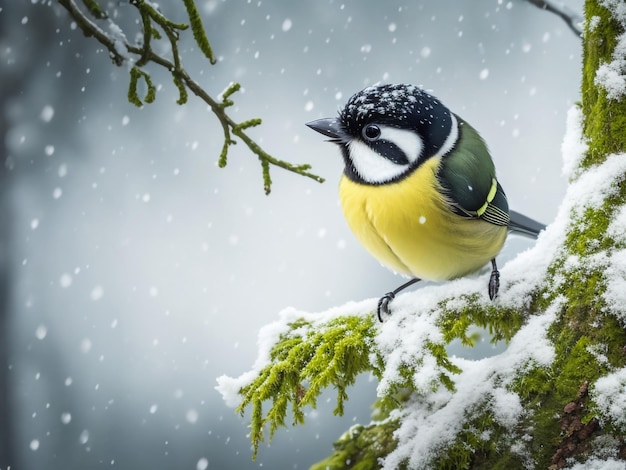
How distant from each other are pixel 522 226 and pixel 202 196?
689 centimetres

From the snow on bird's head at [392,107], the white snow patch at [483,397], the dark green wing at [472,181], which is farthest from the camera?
the dark green wing at [472,181]

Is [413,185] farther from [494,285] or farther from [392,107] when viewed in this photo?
[494,285]

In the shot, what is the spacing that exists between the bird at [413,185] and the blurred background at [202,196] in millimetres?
3944

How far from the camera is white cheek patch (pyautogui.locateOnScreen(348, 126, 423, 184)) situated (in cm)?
204

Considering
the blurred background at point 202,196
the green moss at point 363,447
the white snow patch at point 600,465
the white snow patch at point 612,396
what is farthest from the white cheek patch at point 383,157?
the blurred background at point 202,196

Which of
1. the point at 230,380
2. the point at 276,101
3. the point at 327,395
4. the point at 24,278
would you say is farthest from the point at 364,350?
the point at 276,101

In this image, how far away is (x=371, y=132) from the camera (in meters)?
2.04

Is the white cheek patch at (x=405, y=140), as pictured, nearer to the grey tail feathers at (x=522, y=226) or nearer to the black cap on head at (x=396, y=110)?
the black cap on head at (x=396, y=110)

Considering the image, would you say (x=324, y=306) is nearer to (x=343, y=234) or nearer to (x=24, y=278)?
(x=343, y=234)

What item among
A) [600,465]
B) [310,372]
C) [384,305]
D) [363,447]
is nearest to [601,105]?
[384,305]

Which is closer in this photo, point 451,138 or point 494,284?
point 494,284

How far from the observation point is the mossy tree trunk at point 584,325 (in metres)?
1.45

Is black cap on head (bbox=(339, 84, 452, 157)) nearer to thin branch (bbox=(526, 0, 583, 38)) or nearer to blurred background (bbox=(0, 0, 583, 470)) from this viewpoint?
thin branch (bbox=(526, 0, 583, 38))

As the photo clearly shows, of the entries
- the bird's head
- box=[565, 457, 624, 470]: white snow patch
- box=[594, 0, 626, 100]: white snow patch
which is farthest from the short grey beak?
box=[565, 457, 624, 470]: white snow patch
